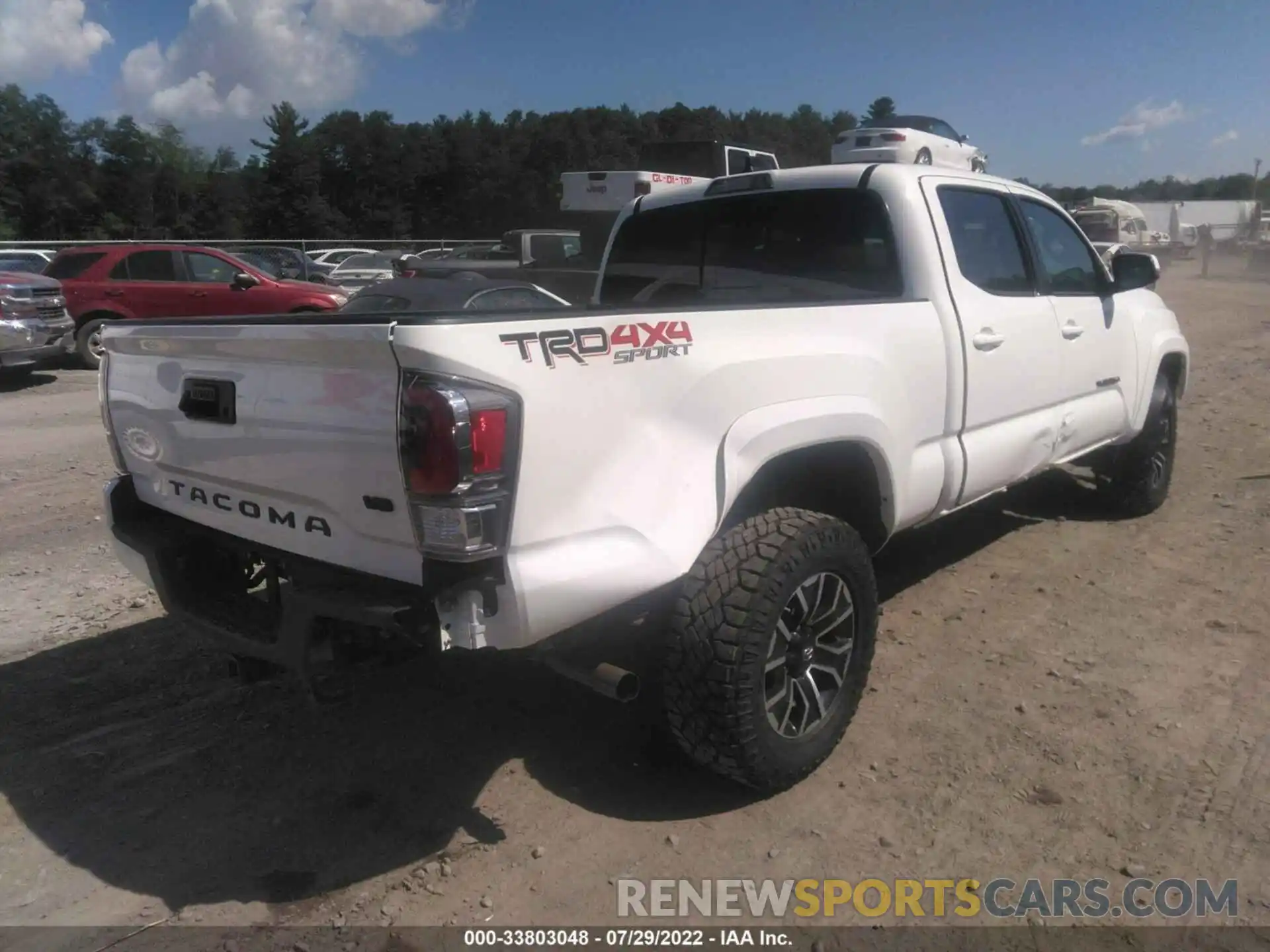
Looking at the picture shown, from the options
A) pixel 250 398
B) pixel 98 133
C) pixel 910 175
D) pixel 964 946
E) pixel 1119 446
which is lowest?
pixel 964 946

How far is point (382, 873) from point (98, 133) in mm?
73258

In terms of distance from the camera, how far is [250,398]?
108 inches

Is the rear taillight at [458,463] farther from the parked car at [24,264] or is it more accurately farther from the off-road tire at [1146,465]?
the parked car at [24,264]

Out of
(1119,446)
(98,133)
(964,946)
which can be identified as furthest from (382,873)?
(98,133)

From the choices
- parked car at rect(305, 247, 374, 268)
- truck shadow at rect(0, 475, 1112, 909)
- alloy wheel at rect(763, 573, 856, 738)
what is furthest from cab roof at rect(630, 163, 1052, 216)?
parked car at rect(305, 247, 374, 268)

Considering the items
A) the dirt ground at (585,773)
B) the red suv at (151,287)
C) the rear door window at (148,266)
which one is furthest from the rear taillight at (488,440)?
the rear door window at (148,266)

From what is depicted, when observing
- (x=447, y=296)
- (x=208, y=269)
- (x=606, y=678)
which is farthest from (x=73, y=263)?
(x=606, y=678)

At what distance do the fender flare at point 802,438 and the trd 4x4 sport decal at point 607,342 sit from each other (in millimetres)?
326

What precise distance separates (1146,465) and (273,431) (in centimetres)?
510

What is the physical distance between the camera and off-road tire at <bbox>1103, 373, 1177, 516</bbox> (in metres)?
5.78

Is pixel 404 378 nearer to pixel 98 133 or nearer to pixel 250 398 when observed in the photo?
pixel 250 398

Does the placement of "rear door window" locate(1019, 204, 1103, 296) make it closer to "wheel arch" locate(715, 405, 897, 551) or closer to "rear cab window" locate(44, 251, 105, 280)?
"wheel arch" locate(715, 405, 897, 551)

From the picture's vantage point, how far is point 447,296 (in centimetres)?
814

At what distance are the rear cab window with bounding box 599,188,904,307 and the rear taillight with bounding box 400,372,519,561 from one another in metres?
1.53
